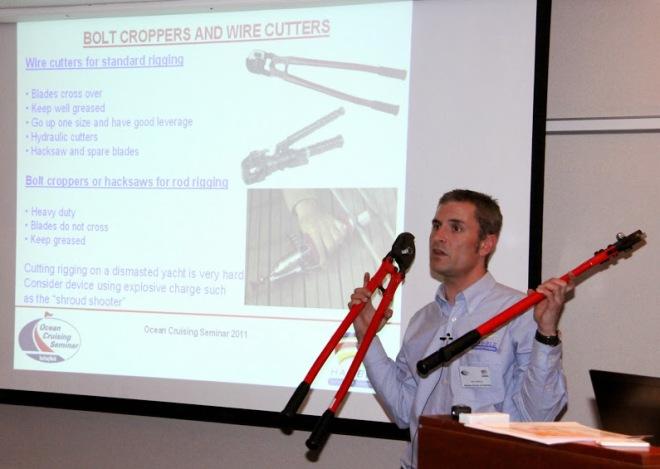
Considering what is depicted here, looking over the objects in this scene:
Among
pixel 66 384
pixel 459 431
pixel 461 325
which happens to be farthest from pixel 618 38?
pixel 66 384

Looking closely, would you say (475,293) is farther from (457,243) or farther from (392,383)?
(392,383)

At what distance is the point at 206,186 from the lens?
3.79 m

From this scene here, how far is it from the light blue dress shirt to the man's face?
7 centimetres

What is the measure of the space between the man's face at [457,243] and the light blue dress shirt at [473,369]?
7 centimetres

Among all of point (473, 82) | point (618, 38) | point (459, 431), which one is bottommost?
point (459, 431)

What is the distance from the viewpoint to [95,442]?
4.12 meters

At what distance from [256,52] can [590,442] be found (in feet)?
8.77

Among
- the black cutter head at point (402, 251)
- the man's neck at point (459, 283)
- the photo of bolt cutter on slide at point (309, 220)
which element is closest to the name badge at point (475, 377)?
the man's neck at point (459, 283)

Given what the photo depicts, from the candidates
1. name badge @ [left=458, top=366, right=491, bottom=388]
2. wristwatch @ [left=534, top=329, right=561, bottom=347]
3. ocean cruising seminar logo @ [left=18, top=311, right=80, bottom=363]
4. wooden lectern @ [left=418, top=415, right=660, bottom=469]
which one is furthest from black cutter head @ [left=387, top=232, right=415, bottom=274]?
ocean cruising seminar logo @ [left=18, top=311, right=80, bottom=363]

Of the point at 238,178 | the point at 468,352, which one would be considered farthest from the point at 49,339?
the point at 468,352

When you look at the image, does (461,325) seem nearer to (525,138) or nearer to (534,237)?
(534,237)

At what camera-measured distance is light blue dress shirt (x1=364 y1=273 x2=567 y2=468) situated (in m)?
2.68

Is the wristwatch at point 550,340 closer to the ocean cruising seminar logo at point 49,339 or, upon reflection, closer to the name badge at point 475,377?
the name badge at point 475,377

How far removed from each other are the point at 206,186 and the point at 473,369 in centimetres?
158
